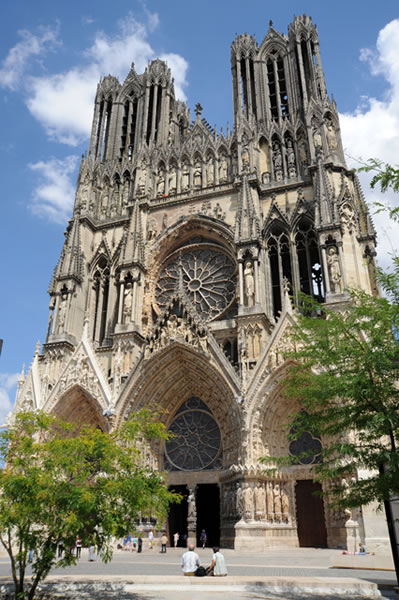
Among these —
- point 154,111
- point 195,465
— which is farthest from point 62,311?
point 154,111

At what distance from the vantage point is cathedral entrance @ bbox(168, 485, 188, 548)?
2100 cm

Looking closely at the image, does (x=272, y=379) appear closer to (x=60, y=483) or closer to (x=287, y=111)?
(x=60, y=483)

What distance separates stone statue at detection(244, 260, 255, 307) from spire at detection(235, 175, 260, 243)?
1361 millimetres

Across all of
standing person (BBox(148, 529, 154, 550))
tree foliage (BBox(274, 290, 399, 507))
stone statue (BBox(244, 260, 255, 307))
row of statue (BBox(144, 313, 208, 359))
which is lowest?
standing person (BBox(148, 529, 154, 550))

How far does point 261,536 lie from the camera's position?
54.7 ft

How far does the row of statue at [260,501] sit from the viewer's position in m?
17.3

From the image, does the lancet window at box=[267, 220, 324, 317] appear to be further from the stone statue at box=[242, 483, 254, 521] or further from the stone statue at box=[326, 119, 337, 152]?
the stone statue at box=[242, 483, 254, 521]

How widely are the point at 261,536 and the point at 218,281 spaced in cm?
1206

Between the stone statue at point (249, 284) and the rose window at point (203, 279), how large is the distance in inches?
75.6

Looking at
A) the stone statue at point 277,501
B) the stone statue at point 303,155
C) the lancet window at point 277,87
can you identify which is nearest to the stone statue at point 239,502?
the stone statue at point 277,501

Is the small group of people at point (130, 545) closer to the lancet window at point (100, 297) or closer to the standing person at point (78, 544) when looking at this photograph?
the standing person at point (78, 544)

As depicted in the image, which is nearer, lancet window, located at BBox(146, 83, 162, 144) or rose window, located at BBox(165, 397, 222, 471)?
rose window, located at BBox(165, 397, 222, 471)

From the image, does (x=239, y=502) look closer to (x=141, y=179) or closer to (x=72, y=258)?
(x=72, y=258)

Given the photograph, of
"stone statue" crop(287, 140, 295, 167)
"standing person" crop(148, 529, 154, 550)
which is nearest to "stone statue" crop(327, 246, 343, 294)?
"stone statue" crop(287, 140, 295, 167)
